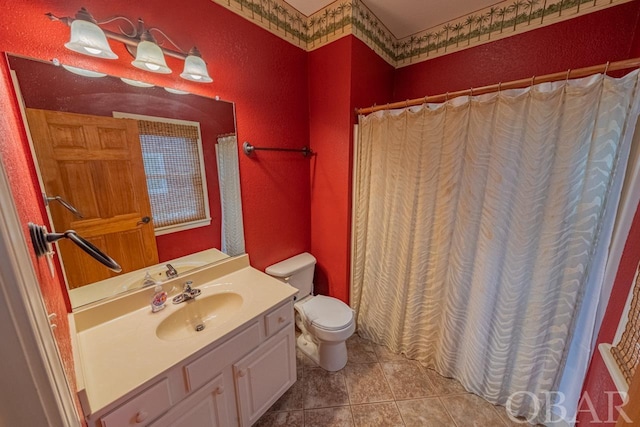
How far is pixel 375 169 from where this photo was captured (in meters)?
1.76

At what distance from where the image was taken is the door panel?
3.16ft

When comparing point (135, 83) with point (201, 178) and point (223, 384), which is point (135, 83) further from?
point (223, 384)

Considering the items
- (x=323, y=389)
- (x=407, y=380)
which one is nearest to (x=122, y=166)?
(x=323, y=389)

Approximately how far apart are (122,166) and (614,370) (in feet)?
6.96

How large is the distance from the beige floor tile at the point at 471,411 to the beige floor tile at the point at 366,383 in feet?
1.16

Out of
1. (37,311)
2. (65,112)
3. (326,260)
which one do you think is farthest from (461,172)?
(65,112)

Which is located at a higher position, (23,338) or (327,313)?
(23,338)

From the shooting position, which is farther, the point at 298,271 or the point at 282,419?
the point at 298,271

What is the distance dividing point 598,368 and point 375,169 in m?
1.47

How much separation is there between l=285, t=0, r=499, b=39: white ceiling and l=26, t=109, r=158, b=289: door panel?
4.46 ft

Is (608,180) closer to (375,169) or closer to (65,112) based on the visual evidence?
(375,169)

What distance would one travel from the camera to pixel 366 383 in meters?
1.65

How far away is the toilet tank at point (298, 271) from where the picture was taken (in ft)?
5.96

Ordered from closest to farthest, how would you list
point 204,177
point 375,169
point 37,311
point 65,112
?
point 37,311
point 65,112
point 204,177
point 375,169
